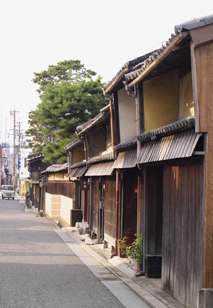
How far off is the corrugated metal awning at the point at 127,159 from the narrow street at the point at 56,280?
11.2ft

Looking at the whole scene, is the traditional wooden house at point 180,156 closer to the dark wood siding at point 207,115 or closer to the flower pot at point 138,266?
the dark wood siding at point 207,115

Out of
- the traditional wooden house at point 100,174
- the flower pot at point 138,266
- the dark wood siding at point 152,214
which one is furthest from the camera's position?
the traditional wooden house at point 100,174

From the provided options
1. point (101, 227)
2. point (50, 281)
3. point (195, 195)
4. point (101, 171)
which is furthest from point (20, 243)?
point (195, 195)

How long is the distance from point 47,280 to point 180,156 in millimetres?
5440

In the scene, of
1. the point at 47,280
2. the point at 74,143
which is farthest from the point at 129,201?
the point at 74,143

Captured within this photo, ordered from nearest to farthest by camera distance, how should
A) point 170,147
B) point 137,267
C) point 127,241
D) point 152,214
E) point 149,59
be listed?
point 170,147 < point 149,59 < point 152,214 < point 137,267 < point 127,241

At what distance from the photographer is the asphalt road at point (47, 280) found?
8.90 m

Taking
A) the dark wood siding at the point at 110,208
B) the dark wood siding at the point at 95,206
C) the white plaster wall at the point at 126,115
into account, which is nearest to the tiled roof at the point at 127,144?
the white plaster wall at the point at 126,115

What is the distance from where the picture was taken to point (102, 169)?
17406 millimetres

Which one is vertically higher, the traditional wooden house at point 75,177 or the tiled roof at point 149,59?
the tiled roof at point 149,59

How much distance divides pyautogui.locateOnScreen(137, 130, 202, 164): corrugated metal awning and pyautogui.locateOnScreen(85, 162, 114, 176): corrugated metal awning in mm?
4548

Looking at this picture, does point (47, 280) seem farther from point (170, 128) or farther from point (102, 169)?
point (102, 169)

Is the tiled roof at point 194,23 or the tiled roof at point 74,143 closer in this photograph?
the tiled roof at point 194,23

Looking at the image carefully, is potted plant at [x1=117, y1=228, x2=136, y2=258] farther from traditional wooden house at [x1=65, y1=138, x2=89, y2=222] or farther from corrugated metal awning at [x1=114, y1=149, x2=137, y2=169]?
traditional wooden house at [x1=65, y1=138, x2=89, y2=222]
